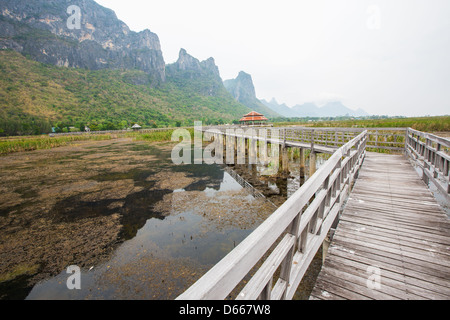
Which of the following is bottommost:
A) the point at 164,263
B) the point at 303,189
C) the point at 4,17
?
the point at 164,263

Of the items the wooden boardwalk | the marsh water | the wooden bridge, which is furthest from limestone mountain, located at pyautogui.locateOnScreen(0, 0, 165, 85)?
the wooden boardwalk

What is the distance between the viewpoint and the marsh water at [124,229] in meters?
4.66

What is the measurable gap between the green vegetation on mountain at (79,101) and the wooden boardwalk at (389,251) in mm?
71860

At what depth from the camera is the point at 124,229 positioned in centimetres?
684

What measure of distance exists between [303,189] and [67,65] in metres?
138

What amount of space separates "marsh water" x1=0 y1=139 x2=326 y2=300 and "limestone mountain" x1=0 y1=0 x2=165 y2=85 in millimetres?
125893

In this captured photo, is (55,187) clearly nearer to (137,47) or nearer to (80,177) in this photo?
(80,177)

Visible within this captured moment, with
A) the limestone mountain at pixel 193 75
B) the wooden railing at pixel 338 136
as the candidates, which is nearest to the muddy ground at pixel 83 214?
the wooden railing at pixel 338 136

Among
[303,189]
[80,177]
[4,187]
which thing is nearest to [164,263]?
[303,189]

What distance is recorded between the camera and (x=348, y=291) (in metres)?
2.17

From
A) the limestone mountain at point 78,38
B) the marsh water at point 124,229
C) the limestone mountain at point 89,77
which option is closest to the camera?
the marsh water at point 124,229

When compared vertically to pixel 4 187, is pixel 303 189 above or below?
above

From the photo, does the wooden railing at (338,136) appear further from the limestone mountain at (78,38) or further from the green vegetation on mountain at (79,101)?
the limestone mountain at (78,38)

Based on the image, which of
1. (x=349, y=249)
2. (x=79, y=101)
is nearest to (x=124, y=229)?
(x=349, y=249)
